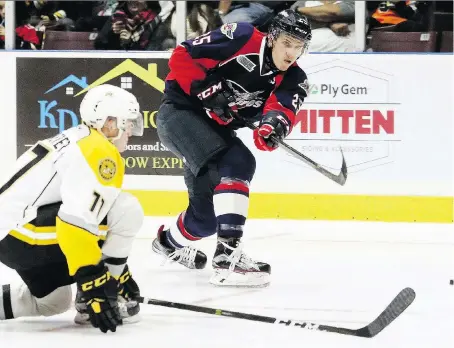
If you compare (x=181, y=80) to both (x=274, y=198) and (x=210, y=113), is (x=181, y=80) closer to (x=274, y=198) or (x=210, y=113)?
(x=210, y=113)

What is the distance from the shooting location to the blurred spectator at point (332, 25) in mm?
5406

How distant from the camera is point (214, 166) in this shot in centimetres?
367

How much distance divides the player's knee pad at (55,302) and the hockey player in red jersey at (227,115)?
84cm

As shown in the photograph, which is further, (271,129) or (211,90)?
(211,90)

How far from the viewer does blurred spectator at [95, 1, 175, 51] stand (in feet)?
18.1

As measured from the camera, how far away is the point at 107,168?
2531 mm

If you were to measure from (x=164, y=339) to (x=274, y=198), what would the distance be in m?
2.58

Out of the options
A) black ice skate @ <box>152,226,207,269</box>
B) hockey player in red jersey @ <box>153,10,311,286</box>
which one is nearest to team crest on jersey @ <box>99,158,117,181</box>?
hockey player in red jersey @ <box>153,10,311,286</box>

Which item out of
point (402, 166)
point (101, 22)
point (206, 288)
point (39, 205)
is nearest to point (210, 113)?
point (206, 288)

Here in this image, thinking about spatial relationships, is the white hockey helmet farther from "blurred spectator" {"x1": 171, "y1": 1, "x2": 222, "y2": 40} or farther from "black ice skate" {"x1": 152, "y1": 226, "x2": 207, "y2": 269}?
"blurred spectator" {"x1": 171, "y1": 1, "x2": 222, "y2": 40}

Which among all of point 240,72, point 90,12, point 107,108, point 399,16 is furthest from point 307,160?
point 90,12

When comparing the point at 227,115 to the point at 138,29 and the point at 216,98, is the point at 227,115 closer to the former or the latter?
the point at 216,98

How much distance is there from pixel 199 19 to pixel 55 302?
3.03 metres

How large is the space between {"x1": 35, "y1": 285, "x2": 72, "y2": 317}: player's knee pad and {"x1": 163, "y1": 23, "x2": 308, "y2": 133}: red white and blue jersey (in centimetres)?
119
